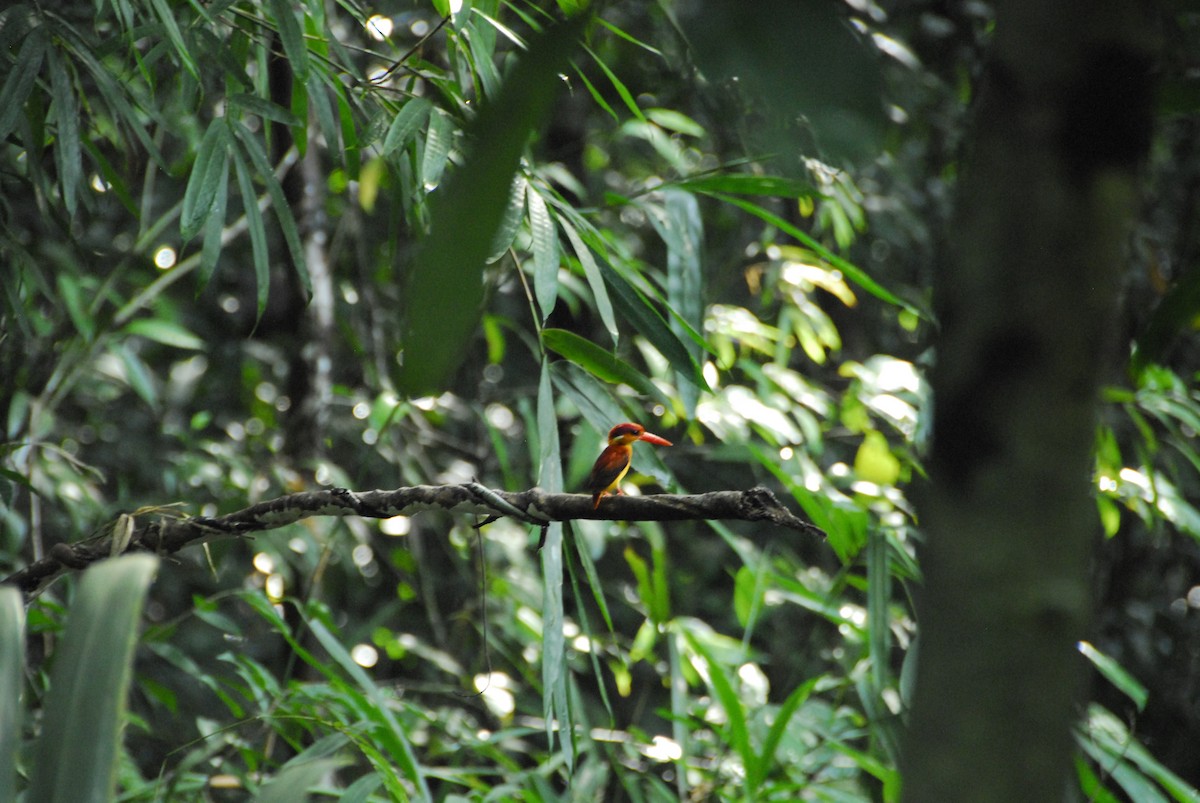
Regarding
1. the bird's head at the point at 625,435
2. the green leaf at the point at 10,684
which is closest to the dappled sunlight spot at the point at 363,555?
the bird's head at the point at 625,435

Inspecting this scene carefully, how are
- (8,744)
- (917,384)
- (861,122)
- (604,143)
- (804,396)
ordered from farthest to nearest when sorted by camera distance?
(604,143)
(804,396)
(917,384)
(8,744)
(861,122)

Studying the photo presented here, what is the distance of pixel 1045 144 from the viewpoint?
47 cm

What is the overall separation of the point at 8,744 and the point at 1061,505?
0.84 metres

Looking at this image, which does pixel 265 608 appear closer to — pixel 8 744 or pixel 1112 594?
pixel 8 744

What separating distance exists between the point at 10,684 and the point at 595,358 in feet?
3.09

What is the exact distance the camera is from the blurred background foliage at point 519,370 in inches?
58.8

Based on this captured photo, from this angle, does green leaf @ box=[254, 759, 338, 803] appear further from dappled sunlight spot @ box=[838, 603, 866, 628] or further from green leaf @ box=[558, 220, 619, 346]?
dappled sunlight spot @ box=[838, 603, 866, 628]

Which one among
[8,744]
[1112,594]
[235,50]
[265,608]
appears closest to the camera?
[8,744]

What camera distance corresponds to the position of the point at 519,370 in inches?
208

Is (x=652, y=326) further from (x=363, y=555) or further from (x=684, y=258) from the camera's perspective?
(x=363, y=555)

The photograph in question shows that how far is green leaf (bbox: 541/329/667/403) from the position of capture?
159 cm

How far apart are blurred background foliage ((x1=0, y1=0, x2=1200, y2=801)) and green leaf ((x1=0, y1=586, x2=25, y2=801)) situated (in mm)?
20

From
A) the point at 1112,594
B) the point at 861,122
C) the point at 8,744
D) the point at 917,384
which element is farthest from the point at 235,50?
the point at 1112,594

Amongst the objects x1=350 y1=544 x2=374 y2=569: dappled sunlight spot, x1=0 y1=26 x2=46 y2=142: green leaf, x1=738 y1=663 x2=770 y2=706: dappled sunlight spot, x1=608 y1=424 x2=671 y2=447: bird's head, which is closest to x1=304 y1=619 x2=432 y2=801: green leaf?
x1=608 y1=424 x2=671 y2=447: bird's head
